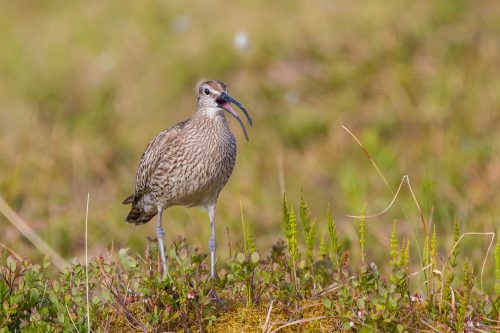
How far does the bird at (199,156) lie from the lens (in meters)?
5.84

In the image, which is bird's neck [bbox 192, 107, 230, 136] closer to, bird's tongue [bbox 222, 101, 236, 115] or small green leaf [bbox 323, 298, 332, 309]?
bird's tongue [bbox 222, 101, 236, 115]

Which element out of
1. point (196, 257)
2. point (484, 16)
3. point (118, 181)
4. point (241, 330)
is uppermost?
point (484, 16)

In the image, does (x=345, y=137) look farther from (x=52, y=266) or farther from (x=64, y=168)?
(x=52, y=266)

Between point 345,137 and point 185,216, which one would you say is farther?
point 345,137

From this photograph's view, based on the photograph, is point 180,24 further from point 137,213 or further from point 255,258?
point 255,258

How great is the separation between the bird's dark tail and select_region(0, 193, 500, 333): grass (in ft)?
5.83

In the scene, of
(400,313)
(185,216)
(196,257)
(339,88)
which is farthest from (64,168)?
(400,313)

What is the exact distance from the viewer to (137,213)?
23.0 feet

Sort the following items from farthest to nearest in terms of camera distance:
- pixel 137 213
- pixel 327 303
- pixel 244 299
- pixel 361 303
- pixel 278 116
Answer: pixel 278 116 → pixel 137 213 → pixel 244 299 → pixel 327 303 → pixel 361 303

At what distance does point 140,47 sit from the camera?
12039mm

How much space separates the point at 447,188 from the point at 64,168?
3.95 metres

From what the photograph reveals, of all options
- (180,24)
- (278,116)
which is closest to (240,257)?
(278,116)

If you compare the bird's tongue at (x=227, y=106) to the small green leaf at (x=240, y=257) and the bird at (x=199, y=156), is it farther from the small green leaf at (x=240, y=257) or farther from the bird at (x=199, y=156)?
the small green leaf at (x=240, y=257)

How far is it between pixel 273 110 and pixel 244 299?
5.81 m
